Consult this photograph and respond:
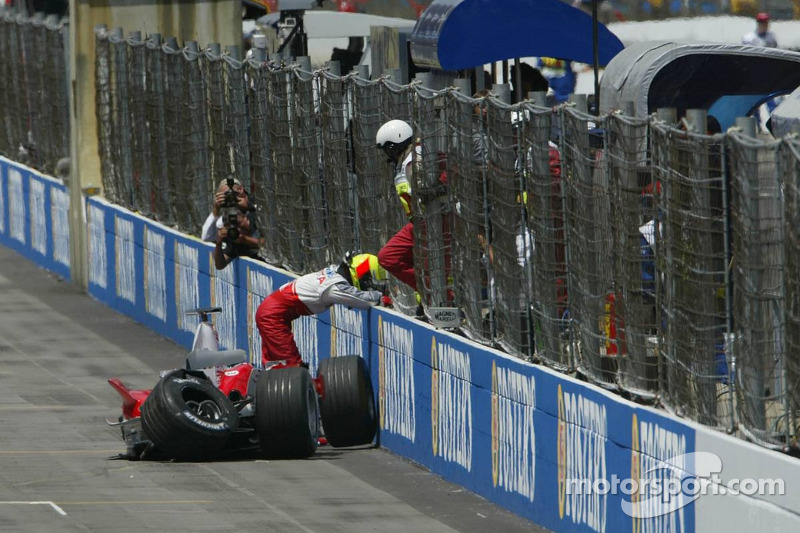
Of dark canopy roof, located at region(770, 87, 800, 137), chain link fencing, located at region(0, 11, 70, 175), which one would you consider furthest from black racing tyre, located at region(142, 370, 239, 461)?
chain link fencing, located at region(0, 11, 70, 175)

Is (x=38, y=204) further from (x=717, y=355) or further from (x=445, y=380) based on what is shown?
(x=717, y=355)

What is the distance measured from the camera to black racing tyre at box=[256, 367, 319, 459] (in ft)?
42.2

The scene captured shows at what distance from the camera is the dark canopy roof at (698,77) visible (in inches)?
556

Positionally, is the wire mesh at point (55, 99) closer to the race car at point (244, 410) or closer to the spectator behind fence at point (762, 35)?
the spectator behind fence at point (762, 35)

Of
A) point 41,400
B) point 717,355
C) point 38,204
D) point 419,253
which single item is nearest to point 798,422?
point 717,355

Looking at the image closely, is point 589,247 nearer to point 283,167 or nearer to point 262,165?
point 283,167

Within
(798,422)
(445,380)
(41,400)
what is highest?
(798,422)

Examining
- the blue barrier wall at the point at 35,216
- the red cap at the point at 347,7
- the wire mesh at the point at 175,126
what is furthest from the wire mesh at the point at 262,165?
the red cap at the point at 347,7

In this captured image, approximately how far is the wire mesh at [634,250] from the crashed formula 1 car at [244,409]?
3.32m

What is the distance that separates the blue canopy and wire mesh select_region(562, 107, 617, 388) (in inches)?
219

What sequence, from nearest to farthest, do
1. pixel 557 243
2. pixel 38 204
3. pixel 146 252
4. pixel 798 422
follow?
1. pixel 798 422
2. pixel 557 243
3. pixel 146 252
4. pixel 38 204

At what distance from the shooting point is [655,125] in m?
9.62

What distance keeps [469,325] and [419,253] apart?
103 cm

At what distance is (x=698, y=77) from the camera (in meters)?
15.0
